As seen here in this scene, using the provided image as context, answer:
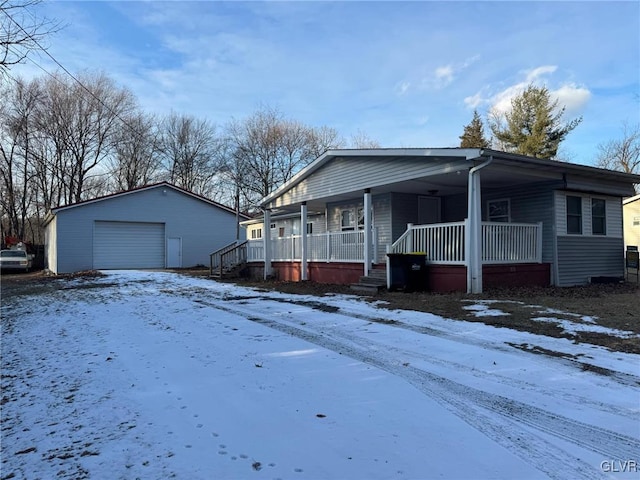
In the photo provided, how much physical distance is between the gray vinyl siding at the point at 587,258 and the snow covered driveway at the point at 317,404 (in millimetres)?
7069

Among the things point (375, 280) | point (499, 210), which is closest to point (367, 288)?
point (375, 280)

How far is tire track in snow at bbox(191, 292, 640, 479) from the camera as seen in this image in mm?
2729

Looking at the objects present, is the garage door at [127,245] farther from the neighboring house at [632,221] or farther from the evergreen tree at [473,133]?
the evergreen tree at [473,133]

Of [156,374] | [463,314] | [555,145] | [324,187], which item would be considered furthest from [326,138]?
[156,374]

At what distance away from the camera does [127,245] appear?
2531cm

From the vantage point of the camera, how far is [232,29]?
41.7ft

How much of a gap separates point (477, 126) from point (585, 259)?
32049 mm

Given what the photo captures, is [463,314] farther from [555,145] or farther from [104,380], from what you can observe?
[555,145]

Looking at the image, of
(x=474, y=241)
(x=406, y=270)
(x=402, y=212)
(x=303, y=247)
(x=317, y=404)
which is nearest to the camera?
(x=317, y=404)

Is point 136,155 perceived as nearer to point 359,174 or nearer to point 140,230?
point 140,230

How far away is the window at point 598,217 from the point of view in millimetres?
13031

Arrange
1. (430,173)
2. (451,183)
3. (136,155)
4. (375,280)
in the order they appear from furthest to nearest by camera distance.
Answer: (136,155) → (451,183) → (375,280) → (430,173)

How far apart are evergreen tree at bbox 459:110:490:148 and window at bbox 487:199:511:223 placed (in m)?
28.7

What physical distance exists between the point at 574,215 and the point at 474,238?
452cm
